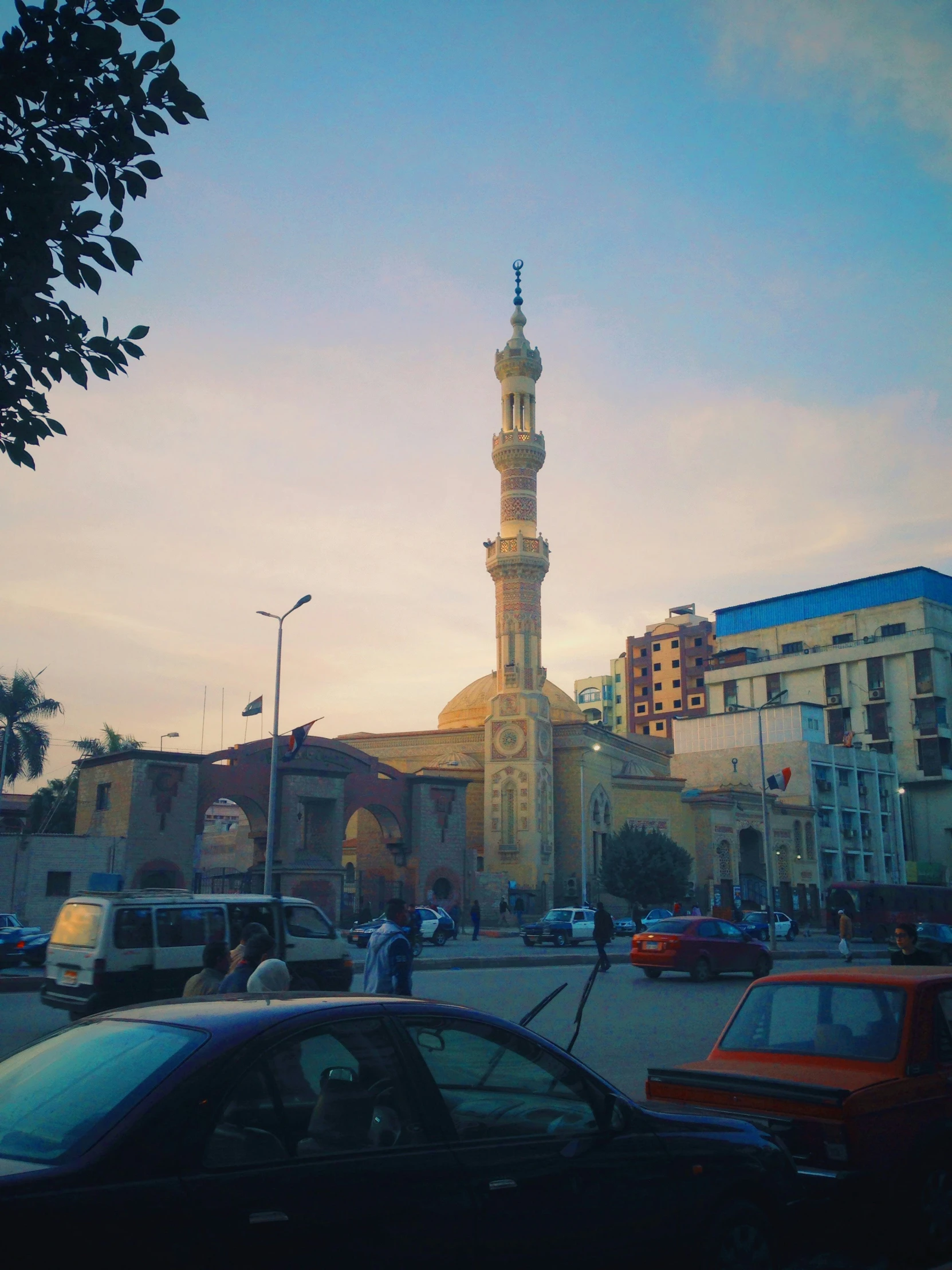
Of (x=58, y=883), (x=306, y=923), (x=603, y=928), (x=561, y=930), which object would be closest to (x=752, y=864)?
(x=561, y=930)

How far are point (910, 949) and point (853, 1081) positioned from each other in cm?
419

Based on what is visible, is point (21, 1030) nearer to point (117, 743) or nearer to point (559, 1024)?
point (559, 1024)

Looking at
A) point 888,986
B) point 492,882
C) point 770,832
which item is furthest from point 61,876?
point 770,832

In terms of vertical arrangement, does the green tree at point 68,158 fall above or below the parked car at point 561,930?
above

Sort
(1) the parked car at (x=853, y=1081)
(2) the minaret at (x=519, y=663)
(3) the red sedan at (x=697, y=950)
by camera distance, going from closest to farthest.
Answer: (1) the parked car at (x=853, y=1081) → (3) the red sedan at (x=697, y=950) → (2) the minaret at (x=519, y=663)

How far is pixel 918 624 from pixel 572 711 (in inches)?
898

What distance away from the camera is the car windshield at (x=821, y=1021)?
619 centimetres

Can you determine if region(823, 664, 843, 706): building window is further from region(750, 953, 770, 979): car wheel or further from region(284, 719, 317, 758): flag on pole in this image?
region(750, 953, 770, 979): car wheel

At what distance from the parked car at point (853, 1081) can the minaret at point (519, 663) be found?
47819 millimetres

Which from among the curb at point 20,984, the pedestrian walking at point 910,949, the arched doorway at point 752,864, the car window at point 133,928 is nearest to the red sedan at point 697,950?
the curb at point 20,984

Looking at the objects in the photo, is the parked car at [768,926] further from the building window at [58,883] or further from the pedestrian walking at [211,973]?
the pedestrian walking at [211,973]

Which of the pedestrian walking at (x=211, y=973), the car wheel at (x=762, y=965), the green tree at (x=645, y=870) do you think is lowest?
the car wheel at (x=762, y=965)

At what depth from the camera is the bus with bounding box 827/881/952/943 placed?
4647 centimetres

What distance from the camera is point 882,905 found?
46781 millimetres
